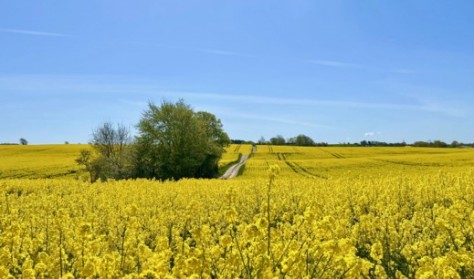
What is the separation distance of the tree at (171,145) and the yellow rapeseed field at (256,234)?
2265 cm

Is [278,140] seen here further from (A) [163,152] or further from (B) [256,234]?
(B) [256,234]

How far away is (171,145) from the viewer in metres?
53.8

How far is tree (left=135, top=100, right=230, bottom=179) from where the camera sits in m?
52.7

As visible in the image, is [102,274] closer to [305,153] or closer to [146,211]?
[146,211]

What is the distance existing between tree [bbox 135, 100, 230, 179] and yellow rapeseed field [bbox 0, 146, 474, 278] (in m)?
22.6

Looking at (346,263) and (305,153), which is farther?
(305,153)

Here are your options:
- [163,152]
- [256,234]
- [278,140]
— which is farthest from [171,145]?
[278,140]

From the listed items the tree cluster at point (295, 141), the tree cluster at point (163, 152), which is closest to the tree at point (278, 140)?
the tree cluster at point (295, 141)

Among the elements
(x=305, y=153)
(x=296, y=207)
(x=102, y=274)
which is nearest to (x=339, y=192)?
(x=296, y=207)

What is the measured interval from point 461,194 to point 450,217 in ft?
31.1

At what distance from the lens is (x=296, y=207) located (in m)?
16.9

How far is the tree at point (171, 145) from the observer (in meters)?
52.7

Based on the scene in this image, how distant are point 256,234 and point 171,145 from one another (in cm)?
4961

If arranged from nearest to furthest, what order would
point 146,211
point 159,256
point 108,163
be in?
point 159,256
point 146,211
point 108,163
